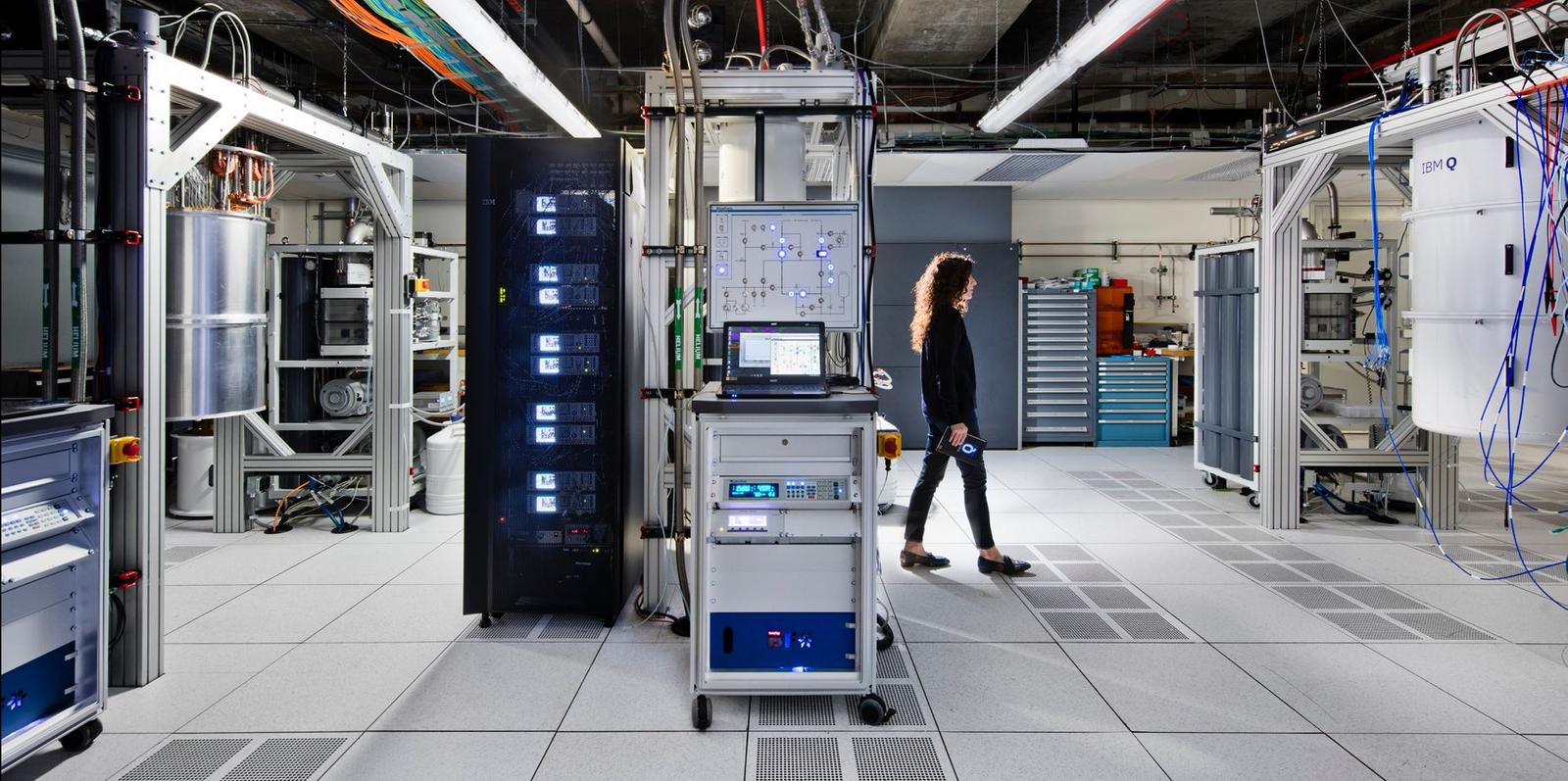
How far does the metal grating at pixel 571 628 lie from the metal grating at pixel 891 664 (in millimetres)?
1039

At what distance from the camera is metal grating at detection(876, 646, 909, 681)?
→ 2.75m

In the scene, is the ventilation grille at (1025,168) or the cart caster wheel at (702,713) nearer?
the cart caster wheel at (702,713)

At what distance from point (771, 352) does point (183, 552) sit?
11.5 feet

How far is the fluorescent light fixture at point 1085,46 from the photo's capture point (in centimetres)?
353

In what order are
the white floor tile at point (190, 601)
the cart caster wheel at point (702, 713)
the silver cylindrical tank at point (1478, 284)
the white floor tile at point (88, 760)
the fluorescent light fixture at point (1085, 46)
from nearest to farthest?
the white floor tile at point (88, 760) → the cart caster wheel at point (702, 713) → the silver cylindrical tank at point (1478, 284) → the white floor tile at point (190, 601) → the fluorescent light fixture at point (1085, 46)

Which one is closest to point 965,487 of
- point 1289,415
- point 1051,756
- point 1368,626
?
point 1368,626

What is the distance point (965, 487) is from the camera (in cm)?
383

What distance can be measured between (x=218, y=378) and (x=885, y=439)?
2774mm

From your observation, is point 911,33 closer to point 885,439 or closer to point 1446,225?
point 1446,225

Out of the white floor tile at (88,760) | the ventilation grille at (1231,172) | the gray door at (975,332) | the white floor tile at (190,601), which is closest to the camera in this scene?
the white floor tile at (88,760)

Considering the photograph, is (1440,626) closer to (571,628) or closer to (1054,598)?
(1054,598)

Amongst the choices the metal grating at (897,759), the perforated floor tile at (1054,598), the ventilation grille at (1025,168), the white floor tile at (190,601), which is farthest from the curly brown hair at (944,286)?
the ventilation grille at (1025,168)

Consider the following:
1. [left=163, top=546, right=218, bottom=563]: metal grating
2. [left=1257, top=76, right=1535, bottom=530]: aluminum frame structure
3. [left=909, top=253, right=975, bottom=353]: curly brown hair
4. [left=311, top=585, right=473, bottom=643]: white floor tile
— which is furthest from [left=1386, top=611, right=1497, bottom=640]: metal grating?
[left=163, top=546, right=218, bottom=563]: metal grating

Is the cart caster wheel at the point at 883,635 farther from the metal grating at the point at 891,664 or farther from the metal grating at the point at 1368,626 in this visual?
the metal grating at the point at 1368,626
